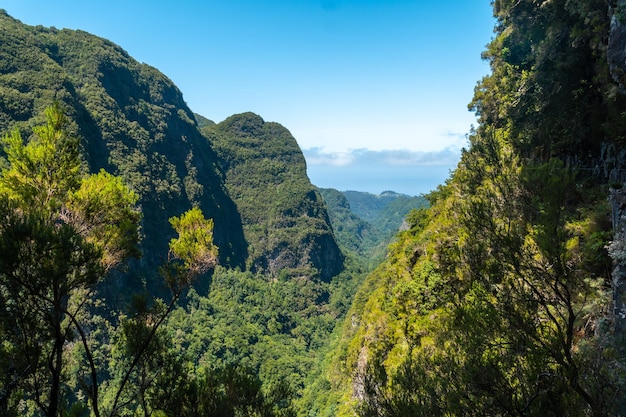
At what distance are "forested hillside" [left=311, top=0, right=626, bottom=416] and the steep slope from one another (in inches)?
2555

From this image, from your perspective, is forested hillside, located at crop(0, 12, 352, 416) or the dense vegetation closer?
the dense vegetation

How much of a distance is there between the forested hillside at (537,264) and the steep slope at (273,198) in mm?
64896

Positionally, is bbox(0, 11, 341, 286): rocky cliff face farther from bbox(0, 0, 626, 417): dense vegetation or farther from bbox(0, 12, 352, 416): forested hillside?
bbox(0, 0, 626, 417): dense vegetation


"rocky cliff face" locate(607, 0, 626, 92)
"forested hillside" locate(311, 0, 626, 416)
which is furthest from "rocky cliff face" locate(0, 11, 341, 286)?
"rocky cliff face" locate(607, 0, 626, 92)

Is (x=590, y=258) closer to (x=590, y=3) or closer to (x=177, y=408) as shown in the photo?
(x=590, y=3)

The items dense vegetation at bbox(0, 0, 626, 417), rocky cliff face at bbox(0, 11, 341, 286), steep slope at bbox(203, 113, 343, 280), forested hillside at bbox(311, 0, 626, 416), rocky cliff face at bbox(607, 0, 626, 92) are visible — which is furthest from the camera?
steep slope at bbox(203, 113, 343, 280)

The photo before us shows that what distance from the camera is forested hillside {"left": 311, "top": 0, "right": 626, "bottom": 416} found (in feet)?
16.8

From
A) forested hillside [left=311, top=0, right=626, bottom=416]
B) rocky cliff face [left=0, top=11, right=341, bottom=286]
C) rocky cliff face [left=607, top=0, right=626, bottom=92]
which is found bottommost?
forested hillside [left=311, top=0, right=626, bottom=416]

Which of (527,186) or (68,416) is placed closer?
(68,416)

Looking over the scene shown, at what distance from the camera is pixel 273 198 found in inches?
3563

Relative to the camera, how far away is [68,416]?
555cm

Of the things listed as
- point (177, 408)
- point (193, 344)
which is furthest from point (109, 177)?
point (193, 344)

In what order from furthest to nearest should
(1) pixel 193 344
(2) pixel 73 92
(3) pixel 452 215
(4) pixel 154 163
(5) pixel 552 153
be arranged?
(4) pixel 154 163 < (2) pixel 73 92 < (1) pixel 193 344 < (3) pixel 452 215 < (5) pixel 552 153

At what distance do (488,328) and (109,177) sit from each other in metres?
7.32
